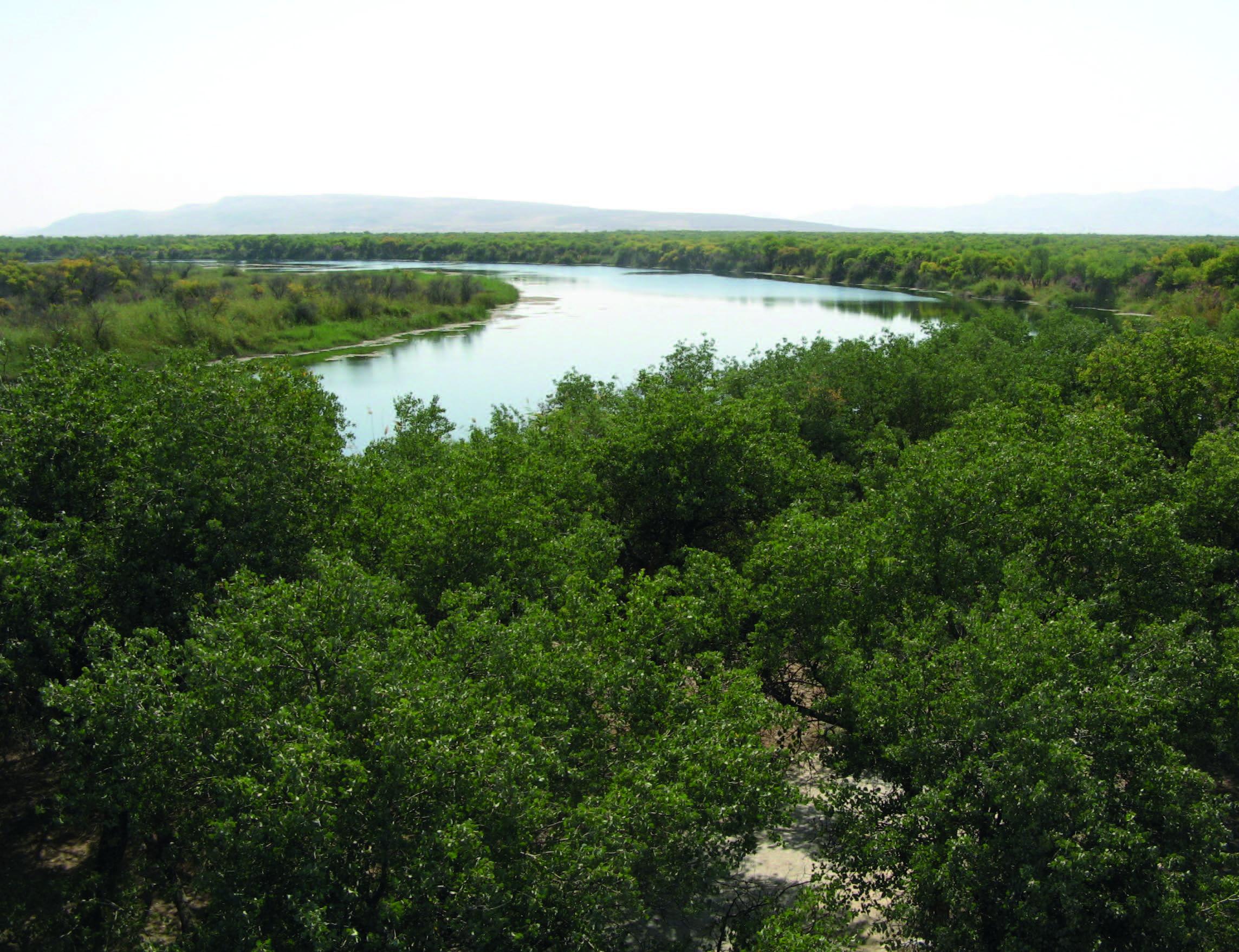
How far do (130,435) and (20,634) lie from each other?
4.52m

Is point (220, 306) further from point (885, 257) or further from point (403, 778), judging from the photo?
point (885, 257)

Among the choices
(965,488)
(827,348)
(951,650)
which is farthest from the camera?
(827,348)

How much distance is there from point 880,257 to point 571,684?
379ft

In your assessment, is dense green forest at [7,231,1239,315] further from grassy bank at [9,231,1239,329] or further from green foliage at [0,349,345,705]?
green foliage at [0,349,345,705]

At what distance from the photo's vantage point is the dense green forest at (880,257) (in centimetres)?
8244

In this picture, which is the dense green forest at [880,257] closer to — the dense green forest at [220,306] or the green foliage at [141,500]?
the green foliage at [141,500]

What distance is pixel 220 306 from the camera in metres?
68.4

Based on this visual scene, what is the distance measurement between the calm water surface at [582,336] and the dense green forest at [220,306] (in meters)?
5.06

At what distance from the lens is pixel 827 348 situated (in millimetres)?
36344

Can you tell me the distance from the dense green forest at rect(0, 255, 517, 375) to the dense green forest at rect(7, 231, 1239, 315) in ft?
165

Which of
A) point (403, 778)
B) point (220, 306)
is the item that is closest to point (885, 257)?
point (220, 306)

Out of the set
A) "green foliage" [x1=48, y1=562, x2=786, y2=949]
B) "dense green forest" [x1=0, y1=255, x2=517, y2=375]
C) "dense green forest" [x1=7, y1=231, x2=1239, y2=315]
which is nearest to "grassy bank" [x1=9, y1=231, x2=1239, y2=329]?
"dense green forest" [x1=7, y1=231, x2=1239, y2=315]

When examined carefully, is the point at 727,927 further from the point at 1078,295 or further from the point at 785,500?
the point at 1078,295

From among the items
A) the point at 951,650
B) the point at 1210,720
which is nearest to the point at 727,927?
the point at 951,650
